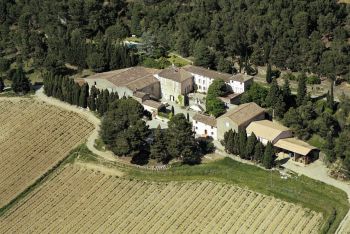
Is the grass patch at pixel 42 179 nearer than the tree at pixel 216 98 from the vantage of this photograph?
Yes

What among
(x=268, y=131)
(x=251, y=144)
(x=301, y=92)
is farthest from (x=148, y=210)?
(x=301, y=92)

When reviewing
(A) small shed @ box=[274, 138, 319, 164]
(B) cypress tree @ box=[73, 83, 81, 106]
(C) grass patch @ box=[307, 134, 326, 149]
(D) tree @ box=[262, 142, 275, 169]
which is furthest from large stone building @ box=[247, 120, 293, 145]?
(B) cypress tree @ box=[73, 83, 81, 106]

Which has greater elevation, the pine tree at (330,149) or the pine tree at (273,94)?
the pine tree at (273,94)

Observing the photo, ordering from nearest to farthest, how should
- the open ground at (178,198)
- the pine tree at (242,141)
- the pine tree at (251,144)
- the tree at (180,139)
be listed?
1. the open ground at (178,198)
2. the pine tree at (251,144)
3. the tree at (180,139)
4. the pine tree at (242,141)

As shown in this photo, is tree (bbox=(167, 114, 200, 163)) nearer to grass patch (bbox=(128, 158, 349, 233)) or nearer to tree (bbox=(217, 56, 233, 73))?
grass patch (bbox=(128, 158, 349, 233))

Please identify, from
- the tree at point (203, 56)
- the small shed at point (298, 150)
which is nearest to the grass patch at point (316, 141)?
the small shed at point (298, 150)

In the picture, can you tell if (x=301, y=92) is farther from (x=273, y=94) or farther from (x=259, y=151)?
(x=259, y=151)

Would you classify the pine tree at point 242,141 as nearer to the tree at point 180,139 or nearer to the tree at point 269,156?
the tree at point 269,156
